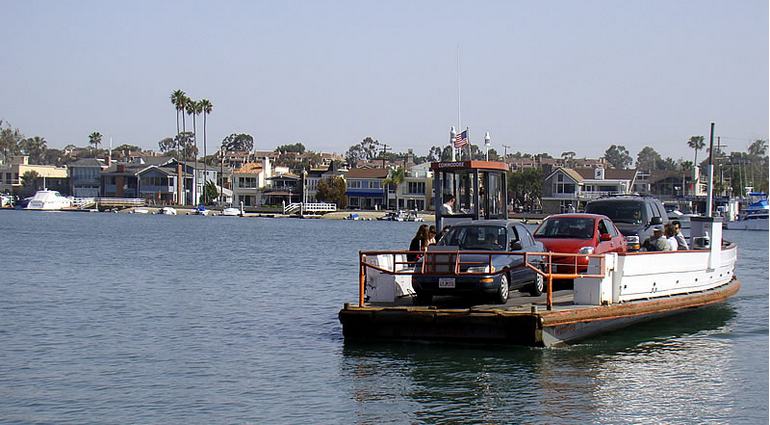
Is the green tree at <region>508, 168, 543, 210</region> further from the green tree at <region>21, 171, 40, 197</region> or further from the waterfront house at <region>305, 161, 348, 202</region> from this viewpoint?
the green tree at <region>21, 171, 40, 197</region>

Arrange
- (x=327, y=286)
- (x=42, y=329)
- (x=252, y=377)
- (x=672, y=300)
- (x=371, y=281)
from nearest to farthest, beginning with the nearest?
(x=252, y=377) → (x=371, y=281) → (x=672, y=300) → (x=42, y=329) → (x=327, y=286)

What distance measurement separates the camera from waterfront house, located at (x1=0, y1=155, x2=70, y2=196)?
176375 millimetres

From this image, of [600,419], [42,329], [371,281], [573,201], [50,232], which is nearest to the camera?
[600,419]

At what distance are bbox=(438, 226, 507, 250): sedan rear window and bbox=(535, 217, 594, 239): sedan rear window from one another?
3476 mm

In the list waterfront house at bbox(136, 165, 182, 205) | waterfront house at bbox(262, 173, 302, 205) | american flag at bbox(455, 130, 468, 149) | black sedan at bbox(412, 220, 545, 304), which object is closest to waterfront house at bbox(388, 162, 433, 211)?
waterfront house at bbox(262, 173, 302, 205)

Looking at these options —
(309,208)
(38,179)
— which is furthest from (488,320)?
(38,179)

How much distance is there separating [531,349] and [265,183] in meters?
142

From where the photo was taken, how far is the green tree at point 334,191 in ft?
487

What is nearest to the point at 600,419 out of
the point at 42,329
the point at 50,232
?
the point at 42,329

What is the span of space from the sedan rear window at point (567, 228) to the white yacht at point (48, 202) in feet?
445

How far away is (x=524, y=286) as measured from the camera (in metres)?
21.4

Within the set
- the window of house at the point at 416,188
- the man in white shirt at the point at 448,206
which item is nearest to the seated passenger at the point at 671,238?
the man in white shirt at the point at 448,206

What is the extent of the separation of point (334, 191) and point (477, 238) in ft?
420

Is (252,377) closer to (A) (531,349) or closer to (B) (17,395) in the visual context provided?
(B) (17,395)
